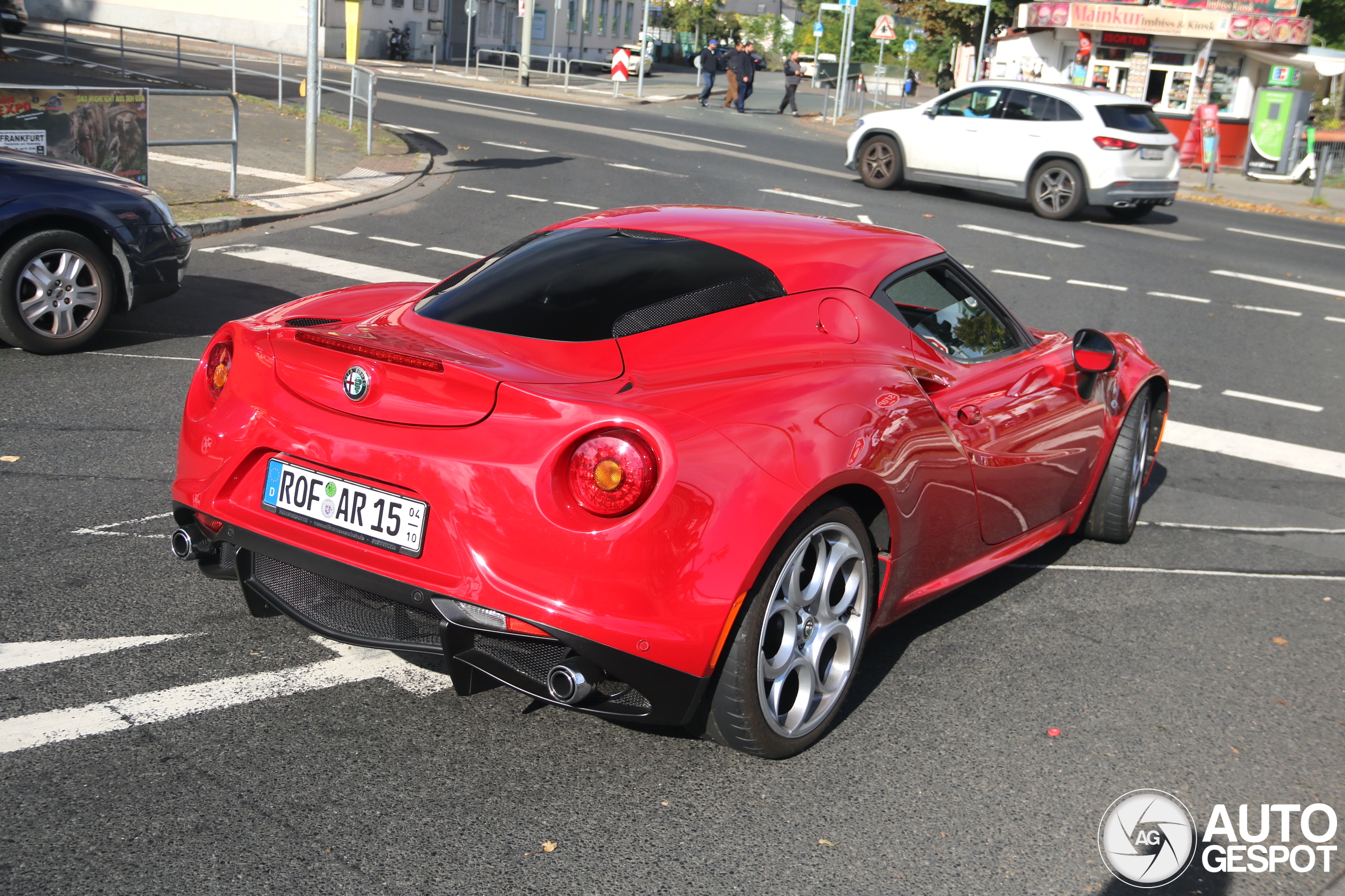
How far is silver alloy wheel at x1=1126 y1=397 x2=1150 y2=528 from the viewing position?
5.46 meters

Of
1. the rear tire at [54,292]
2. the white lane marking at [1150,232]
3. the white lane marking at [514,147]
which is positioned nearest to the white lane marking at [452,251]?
the rear tire at [54,292]

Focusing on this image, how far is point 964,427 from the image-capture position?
13.4 feet

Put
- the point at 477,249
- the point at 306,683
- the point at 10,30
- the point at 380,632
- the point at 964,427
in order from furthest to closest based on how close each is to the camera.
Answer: the point at 10,30 → the point at 477,249 → the point at 964,427 → the point at 306,683 → the point at 380,632

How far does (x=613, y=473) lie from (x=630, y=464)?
47 mm

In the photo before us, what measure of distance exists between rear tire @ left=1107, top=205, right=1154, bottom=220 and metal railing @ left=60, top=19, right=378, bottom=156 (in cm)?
1114

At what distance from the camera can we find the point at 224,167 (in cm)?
1598

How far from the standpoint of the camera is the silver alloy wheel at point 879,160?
19.5 meters

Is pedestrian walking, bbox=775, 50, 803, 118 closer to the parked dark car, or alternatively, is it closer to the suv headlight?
the suv headlight

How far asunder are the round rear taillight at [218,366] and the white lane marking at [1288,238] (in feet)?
58.8

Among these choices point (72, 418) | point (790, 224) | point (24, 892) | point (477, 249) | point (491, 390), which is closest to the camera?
point (24, 892)

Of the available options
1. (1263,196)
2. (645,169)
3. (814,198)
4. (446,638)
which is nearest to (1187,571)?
(446,638)

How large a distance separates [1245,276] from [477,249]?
871 cm

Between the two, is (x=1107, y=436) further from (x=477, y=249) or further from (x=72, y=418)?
(x=477, y=249)

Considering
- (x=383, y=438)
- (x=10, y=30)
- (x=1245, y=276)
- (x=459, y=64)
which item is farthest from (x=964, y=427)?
(x=459, y=64)
